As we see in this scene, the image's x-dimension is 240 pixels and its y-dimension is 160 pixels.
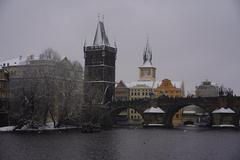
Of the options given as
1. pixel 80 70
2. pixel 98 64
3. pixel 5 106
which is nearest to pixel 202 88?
pixel 98 64

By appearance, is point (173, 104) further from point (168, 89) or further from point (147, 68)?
point (147, 68)

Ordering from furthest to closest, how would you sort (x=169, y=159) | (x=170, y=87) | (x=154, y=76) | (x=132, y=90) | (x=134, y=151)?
(x=154, y=76), (x=132, y=90), (x=170, y=87), (x=134, y=151), (x=169, y=159)

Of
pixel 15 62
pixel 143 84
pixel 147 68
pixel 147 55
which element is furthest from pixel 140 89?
pixel 15 62

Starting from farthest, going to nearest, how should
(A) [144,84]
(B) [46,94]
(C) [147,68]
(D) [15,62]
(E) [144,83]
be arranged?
(C) [147,68]
(E) [144,83]
(A) [144,84]
(D) [15,62]
(B) [46,94]

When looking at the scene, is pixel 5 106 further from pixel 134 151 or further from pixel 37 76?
pixel 134 151

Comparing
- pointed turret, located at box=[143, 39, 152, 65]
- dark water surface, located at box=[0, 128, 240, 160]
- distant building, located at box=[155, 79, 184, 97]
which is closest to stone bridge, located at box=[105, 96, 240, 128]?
distant building, located at box=[155, 79, 184, 97]

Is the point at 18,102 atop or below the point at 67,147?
atop

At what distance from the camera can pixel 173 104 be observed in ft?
246

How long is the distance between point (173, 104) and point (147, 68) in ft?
155

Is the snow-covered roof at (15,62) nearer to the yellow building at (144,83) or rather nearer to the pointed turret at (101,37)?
the pointed turret at (101,37)

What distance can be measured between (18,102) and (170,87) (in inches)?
2057

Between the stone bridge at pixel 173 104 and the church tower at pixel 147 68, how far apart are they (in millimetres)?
40246

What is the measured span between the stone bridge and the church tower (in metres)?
40.2

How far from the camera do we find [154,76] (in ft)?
401
